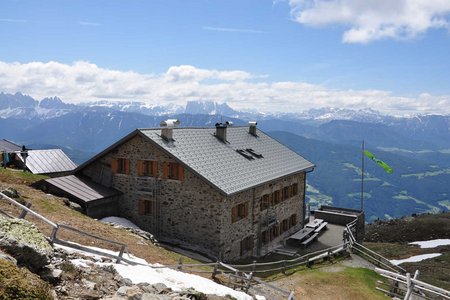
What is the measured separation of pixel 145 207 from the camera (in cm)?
3209

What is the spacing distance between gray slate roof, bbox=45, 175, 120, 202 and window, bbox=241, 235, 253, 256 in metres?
10.2

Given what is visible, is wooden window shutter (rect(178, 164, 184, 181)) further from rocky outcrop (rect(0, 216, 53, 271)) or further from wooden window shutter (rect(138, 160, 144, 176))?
rocky outcrop (rect(0, 216, 53, 271))

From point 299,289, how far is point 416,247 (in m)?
49.0

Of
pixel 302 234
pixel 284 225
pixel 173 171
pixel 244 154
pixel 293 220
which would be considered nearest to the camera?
pixel 173 171

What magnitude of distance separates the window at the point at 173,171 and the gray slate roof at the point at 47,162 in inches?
618

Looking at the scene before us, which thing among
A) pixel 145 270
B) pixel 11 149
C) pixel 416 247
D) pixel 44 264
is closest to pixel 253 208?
pixel 145 270

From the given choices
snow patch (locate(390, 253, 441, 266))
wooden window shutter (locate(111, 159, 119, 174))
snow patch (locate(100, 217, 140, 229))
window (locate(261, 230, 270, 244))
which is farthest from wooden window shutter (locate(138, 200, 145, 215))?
snow patch (locate(390, 253, 441, 266))

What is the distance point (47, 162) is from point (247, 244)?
22.0 meters

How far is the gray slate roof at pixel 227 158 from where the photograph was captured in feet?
97.4

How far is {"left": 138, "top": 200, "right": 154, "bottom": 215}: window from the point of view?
31891mm

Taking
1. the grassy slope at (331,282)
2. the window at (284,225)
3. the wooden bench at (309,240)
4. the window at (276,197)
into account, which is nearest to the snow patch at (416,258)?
the wooden bench at (309,240)

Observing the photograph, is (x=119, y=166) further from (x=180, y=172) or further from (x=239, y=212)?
(x=239, y=212)

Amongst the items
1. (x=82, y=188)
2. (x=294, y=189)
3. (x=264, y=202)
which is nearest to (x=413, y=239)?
(x=294, y=189)

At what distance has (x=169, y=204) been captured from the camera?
30.7 metres
